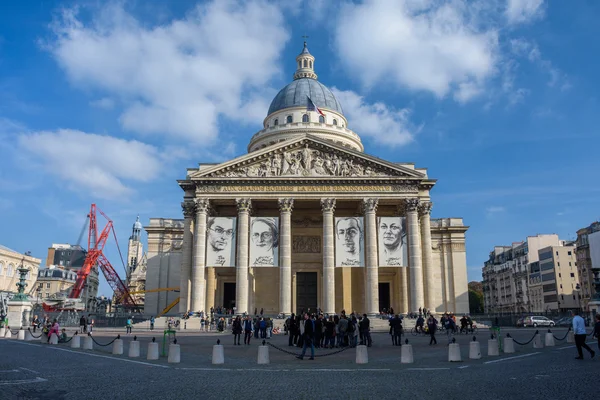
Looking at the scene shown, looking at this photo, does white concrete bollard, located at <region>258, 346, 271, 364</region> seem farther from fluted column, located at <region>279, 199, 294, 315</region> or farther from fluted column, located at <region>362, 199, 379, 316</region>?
fluted column, located at <region>362, 199, 379, 316</region>

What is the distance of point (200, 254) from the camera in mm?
43844

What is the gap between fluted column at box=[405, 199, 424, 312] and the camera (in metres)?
43.0

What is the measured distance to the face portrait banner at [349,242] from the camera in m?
43.2

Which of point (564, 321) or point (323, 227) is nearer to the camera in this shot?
point (323, 227)

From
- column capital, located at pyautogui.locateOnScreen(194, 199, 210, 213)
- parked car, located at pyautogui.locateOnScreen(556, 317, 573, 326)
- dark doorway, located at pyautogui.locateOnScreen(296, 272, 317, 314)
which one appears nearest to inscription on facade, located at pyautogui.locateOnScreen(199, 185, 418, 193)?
column capital, located at pyautogui.locateOnScreen(194, 199, 210, 213)

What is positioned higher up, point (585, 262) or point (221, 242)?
point (585, 262)

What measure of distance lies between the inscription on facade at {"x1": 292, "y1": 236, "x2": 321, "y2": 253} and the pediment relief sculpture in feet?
27.1

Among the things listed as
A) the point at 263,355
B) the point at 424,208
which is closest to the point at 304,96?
the point at 424,208

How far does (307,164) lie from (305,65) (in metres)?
37.2

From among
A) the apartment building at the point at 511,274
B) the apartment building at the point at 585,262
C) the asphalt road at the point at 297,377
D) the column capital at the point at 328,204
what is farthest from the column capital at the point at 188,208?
the apartment building at the point at 511,274

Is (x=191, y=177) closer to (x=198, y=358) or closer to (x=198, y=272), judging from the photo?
(x=198, y=272)

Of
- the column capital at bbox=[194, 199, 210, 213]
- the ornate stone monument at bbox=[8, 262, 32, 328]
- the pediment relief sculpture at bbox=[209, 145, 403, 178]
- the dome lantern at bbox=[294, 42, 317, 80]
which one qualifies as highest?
the dome lantern at bbox=[294, 42, 317, 80]

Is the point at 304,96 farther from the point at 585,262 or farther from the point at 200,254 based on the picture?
the point at 585,262

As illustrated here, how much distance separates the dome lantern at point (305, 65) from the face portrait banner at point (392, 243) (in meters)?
38.7
